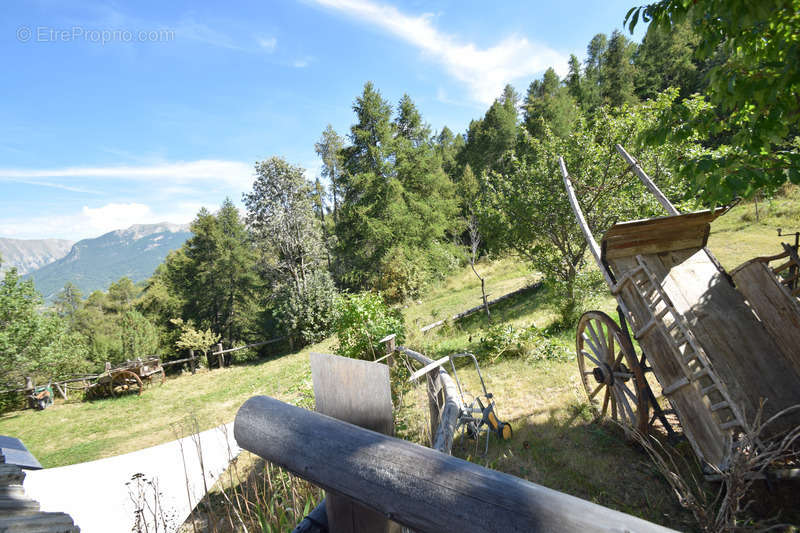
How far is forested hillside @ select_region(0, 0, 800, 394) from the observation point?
113 inches

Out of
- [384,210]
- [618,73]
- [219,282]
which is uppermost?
[618,73]

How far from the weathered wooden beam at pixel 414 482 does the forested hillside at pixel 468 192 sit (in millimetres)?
3039

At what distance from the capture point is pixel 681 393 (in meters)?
3.21

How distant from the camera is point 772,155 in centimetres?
308

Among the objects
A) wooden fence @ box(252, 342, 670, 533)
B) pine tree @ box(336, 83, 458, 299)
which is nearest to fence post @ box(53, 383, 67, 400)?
pine tree @ box(336, 83, 458, 299)

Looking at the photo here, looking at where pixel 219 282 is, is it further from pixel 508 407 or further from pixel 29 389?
pixel 508 407

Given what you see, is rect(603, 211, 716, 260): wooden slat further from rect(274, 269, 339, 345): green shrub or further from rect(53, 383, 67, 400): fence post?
rect(53, 383, 67, 400): fence post

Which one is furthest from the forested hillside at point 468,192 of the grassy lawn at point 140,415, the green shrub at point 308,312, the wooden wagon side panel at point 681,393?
the grassy lawn at point 140,415

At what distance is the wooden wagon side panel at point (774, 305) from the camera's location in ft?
10.0

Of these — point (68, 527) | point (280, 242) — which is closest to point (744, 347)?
point (68, 527)

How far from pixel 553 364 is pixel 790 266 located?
4590 millimetres

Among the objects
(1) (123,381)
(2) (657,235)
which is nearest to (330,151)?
(1) (123,381)

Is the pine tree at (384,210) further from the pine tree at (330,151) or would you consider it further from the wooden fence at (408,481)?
the wooden fence at (408,481)

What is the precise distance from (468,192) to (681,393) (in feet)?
98.1
